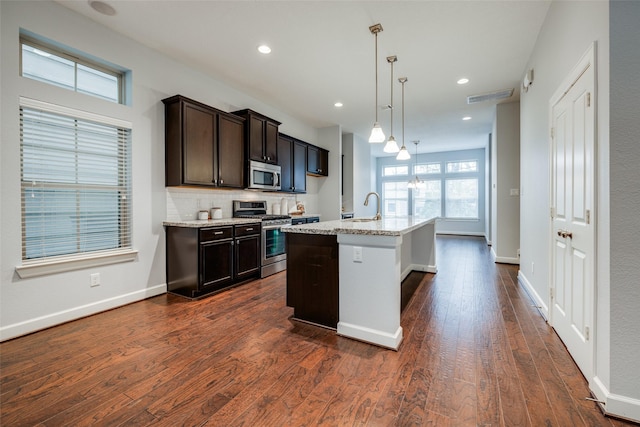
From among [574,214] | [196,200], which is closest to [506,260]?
[574,214]

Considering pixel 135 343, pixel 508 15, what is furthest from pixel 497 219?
pixel 135 343

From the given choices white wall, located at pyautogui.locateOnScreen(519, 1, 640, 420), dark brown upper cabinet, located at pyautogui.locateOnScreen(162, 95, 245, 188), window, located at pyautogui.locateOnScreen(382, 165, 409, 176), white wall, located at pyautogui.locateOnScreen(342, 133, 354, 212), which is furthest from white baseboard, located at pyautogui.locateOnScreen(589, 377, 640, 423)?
window, located at pyautogui.locateOnScreen(382, 165, 409, 176)

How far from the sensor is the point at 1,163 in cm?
223

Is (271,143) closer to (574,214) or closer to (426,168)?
(574,214)

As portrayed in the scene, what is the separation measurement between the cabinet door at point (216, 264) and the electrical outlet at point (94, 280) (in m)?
0.98

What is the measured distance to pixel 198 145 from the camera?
3.50 m

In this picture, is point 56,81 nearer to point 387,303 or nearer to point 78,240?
point 78,240

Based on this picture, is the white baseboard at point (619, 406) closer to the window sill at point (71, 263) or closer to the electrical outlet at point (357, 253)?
the electrical outlet at point (357, 253)

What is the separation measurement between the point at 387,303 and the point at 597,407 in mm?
1229

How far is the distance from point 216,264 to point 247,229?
68 cm

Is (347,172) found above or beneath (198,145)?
above

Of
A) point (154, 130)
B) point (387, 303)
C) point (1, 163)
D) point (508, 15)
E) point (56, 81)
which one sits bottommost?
point (387, 303)

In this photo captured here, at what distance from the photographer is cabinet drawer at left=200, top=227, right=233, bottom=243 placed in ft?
10.6

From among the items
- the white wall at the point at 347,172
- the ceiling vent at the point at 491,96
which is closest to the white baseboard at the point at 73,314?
the white wall at the point at 347,172
